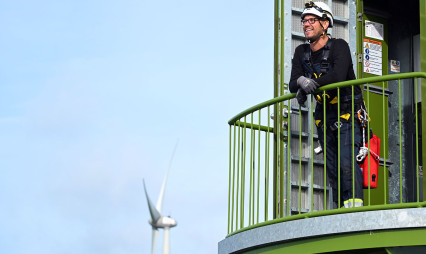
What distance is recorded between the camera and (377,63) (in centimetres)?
1196

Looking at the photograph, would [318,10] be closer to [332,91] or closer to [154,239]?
[332,91]

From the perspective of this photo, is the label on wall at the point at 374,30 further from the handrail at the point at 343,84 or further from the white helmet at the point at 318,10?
the handrail at the point at 343,84

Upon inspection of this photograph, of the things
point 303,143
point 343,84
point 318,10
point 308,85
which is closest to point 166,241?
point 303,143

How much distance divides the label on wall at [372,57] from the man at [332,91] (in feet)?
5.56

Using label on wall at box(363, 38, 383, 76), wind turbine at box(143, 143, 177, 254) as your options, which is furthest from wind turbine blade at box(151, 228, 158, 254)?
label on wall at box(363, 38, 383, 76)

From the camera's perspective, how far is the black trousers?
31.3ft

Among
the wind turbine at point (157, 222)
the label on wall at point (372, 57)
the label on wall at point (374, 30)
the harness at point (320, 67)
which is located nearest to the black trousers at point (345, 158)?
the harness at point (320, 67)

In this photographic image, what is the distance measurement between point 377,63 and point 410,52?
25.7 inches

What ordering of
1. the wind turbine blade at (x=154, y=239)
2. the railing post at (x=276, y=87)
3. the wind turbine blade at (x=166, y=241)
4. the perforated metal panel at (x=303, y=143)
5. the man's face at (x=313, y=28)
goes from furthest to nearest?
the wind turbine blade at (x=166, y=241)
the wind turbine blade at (x=154, y=239)
the perforated metal panel at (x=303, y=143)
the railing post at (x=276, y=87)
the man's face at (x=313, y=28)

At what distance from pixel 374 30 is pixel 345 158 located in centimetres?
288

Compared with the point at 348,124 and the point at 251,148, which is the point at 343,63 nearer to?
the point at 348,124

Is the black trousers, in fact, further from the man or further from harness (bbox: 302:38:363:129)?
harness (bbox: 302:38:363:129)

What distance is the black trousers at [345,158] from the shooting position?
31.3 ft

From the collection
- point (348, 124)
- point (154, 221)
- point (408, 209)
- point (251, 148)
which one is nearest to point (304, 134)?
point (251, 148)
